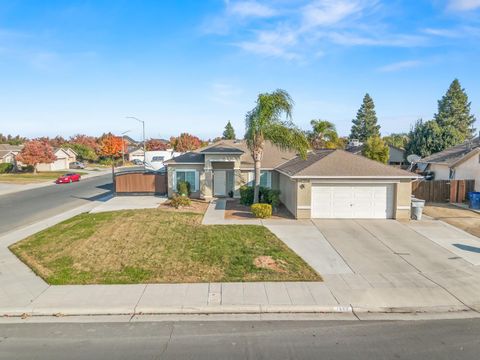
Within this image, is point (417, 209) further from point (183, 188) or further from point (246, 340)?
point (183, 188)

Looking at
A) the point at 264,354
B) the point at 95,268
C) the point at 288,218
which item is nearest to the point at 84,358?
the point at 264,354

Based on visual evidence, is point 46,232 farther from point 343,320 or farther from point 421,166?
point 421,166

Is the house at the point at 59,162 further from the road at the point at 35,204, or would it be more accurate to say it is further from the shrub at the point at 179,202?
the shrub at the point at 179,202

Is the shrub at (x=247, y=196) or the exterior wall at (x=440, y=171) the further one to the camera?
the exterior wall at (x=440, y=171)

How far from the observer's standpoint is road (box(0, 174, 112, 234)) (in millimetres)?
19594

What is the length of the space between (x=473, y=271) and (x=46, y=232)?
17643 millimetres

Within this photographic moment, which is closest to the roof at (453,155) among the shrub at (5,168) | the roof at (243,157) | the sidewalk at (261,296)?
the roof at (243,157)

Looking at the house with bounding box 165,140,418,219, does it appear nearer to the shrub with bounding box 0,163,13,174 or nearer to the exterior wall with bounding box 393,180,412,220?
the exterior wall with bounding box 393,180,412,220

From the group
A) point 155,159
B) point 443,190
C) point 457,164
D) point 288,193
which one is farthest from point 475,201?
point 155,159

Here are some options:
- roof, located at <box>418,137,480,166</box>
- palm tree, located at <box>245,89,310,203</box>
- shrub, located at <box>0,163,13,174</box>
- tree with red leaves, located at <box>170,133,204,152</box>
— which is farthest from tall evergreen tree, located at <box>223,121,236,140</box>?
palm tree, located at <box>245,89,310,203</box>

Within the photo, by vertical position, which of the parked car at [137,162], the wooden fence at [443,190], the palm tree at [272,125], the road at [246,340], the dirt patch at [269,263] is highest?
the palm tree at [272,125]

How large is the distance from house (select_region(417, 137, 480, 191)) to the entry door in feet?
58.7

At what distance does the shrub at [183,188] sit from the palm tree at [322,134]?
968 inches

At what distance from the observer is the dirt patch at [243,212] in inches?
736
